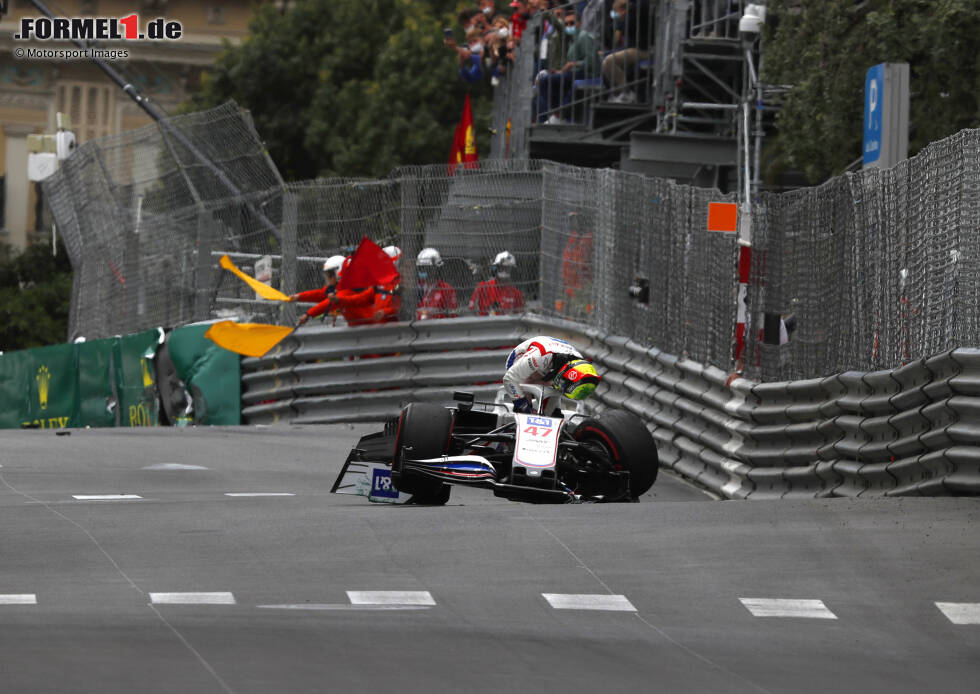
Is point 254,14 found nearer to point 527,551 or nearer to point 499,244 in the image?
point 499,244

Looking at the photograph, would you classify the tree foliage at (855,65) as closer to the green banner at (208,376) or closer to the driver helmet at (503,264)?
the driver helmet at (503,264)

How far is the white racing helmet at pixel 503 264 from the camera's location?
727 inches

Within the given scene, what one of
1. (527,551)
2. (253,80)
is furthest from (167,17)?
(527,551)

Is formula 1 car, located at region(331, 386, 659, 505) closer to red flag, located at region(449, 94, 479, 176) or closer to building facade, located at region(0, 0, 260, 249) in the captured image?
red flag, located at region(449, 94, 479, 176)

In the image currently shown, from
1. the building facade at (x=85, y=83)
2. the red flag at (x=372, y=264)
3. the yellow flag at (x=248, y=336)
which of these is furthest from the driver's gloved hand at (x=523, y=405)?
the building facade at (x=85, y=83)

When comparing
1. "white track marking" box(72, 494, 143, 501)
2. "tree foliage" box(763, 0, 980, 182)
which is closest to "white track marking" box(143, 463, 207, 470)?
"white track marking" box(72, 494, 143, 501)

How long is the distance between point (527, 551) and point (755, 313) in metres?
4.66

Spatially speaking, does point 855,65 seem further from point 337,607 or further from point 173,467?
point 337,607

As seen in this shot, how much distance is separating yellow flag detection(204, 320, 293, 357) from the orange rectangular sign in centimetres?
722

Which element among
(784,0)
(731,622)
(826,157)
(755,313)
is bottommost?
(731,622)

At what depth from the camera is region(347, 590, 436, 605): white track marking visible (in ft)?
26.5

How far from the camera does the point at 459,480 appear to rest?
11.5 m

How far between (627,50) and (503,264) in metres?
6.80

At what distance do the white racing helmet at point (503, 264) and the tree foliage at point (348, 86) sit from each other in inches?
1207
